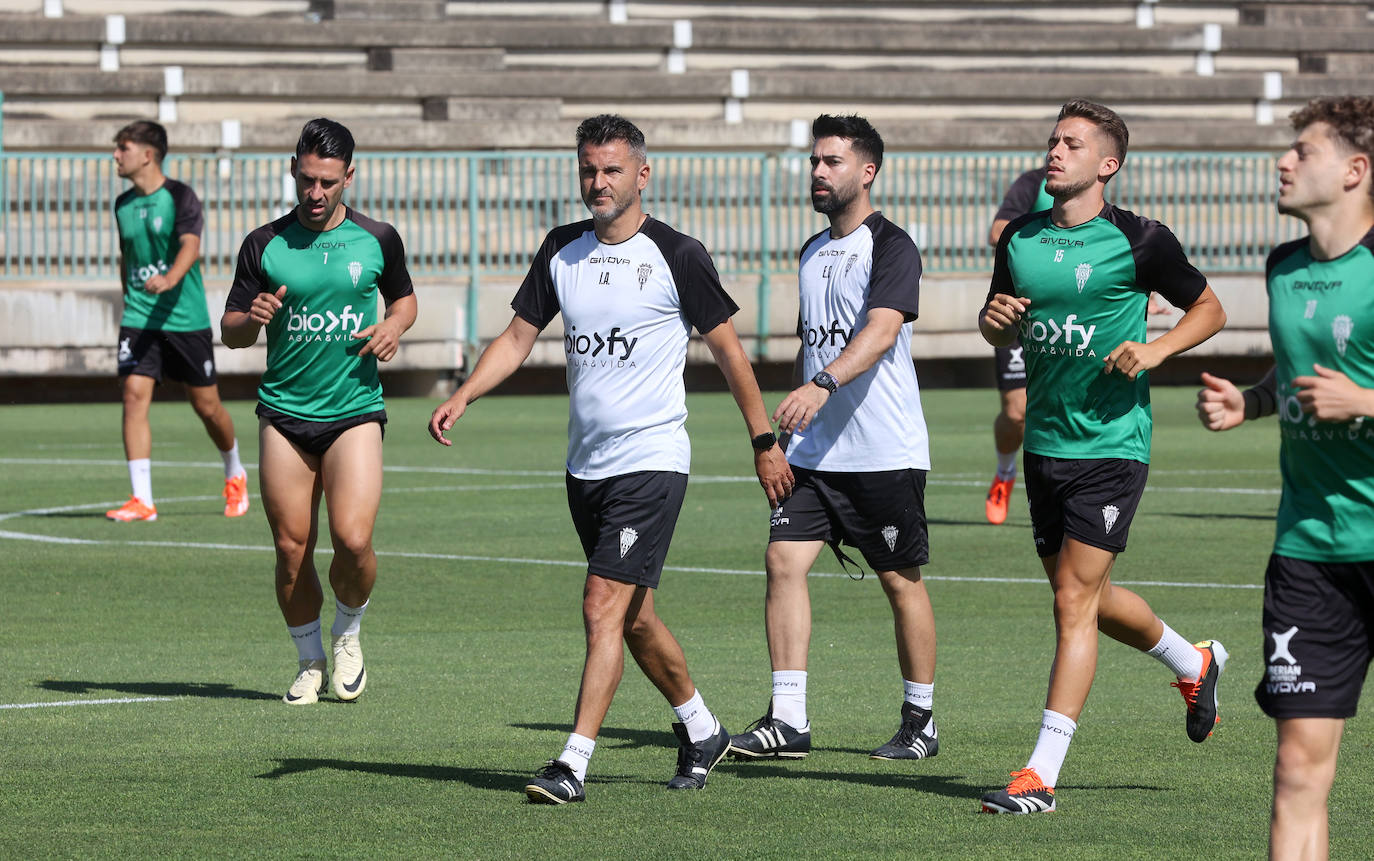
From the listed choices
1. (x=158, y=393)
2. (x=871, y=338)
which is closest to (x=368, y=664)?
(x=871, y=338)

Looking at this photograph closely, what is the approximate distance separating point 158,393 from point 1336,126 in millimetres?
23856

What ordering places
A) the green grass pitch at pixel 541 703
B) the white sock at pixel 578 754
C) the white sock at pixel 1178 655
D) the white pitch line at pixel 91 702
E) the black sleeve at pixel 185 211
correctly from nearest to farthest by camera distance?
the green grass pitch at pixel 541 703
the white sock at pixel 578 754
the white sock at pixel 1178 655
the white pitch line at pixel 91 702
the black sleeve at pixel 185 211

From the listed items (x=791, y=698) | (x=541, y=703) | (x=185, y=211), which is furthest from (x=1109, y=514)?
(x=185, y=211)

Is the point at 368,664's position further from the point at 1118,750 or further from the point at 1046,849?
the point at 1046,849

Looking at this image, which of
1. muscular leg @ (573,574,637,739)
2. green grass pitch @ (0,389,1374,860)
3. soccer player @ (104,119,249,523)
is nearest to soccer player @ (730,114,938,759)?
green grass pitch @ (0,389,1374,860)

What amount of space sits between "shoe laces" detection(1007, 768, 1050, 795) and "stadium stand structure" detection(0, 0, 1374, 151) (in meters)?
22.7

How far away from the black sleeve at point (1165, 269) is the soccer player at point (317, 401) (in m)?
3.11

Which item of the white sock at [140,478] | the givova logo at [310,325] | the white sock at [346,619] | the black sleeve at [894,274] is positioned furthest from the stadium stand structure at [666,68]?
the black sleeve at [894,274]

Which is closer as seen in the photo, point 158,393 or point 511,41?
point 158,393

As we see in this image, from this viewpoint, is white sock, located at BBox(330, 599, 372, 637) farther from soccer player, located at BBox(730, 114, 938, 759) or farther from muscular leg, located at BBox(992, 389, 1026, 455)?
muscular leg, located at BBox(992, 389, 1026, 455)

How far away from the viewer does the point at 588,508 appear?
278 inches

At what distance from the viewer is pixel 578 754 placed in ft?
21.8

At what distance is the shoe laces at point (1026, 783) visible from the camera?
6.41 metres

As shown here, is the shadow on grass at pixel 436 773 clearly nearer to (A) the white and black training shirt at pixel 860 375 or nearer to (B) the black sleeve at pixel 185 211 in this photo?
(A) the white and black training shirt at pixel 860 375
